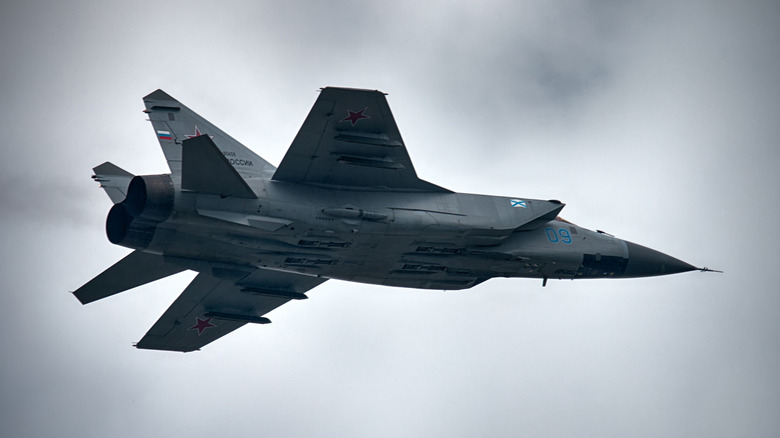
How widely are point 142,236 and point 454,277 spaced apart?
416 inches

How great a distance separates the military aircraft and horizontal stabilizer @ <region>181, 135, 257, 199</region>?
30 millimetres

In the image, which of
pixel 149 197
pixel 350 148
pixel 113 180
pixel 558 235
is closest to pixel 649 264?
pixel 558 235

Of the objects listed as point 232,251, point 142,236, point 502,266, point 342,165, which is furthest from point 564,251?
point 142,236

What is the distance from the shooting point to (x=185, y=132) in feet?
105

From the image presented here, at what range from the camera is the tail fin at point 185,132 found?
3156 cm

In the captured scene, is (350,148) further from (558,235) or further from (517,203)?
(558,235)

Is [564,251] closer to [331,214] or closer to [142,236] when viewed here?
[331,214]

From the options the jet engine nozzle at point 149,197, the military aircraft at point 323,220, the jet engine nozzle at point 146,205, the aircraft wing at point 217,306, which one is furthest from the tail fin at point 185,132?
the aircraft wing at point 217,306

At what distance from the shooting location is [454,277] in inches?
1339

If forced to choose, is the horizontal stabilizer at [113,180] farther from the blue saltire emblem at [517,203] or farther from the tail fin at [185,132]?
the blue saltire emblem at [517,203]

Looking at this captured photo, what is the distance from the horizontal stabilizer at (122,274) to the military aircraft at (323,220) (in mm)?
32

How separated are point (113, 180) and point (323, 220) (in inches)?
245

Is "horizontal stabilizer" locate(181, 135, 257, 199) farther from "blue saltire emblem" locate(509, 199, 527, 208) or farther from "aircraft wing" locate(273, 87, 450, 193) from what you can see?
→ "blue saltire emblem" locate(509, 199, 527, 208)

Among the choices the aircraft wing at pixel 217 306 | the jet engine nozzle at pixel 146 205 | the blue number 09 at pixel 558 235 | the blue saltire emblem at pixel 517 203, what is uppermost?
the blue saltire emblem at pixel 517 203
